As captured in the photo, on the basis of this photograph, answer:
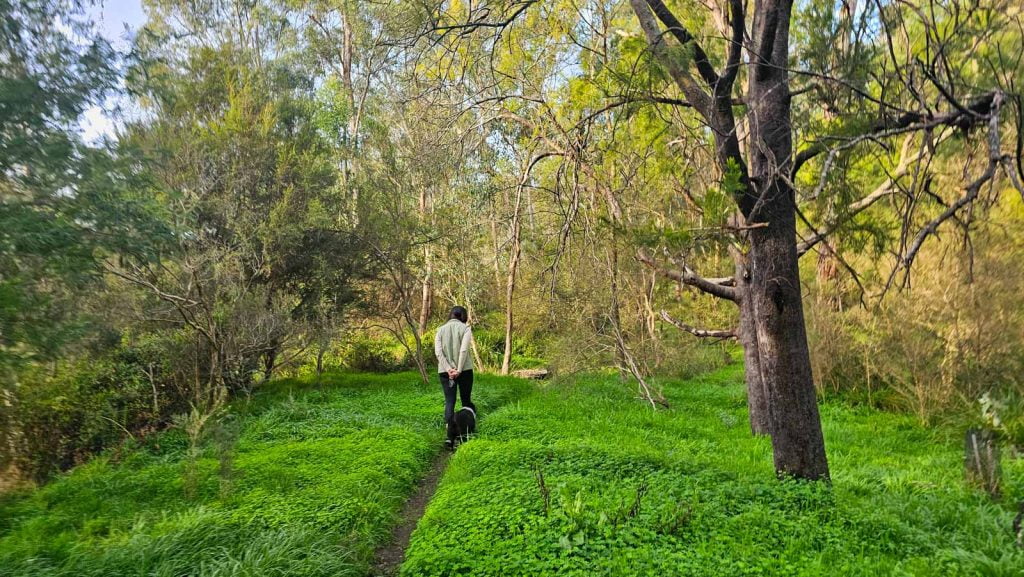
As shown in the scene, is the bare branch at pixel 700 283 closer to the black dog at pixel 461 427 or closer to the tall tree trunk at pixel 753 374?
the tall tree trunk at pixel 753 374

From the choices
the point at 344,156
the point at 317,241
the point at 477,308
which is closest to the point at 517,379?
the point at 477,308

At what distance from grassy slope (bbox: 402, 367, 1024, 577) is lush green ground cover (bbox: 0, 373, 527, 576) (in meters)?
0.72

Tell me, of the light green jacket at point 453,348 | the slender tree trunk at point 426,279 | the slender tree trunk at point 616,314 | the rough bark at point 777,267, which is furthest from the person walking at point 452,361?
the slender tree trunk at point 426,279

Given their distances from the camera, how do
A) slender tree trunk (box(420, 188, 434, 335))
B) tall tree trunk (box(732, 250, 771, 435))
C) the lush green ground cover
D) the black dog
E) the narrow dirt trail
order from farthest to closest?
slender tree trunk (box(420, 188, 434, 335))
the black dog
tall tree trunk (box(732, 250, 771, 435))
the narrow dirt trail
the lush green ground cover

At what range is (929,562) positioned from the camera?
4008 mm

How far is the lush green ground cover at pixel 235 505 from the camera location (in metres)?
4.23

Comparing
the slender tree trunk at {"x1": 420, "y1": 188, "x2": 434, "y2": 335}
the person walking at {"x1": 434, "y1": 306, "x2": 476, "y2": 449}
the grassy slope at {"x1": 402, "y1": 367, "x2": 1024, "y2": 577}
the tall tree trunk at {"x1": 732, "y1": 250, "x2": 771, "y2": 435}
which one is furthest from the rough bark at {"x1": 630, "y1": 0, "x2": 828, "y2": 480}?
the slender tree trunk at {"x1": 420, "y1": 188, "x2": 434, "y2": 335}

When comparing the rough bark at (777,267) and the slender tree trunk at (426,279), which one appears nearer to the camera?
the rough bark at (777,267)

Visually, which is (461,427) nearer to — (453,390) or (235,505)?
(453,390)

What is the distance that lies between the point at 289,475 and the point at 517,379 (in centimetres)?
1003

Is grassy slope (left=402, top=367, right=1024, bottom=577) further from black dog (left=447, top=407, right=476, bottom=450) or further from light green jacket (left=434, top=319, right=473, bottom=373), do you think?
light green jacket (left=434, top=319, right=473, bottom=373)

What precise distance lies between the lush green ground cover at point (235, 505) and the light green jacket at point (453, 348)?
122 cm

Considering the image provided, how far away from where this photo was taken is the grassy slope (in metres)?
4.08

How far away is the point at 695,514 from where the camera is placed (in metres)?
4.86
